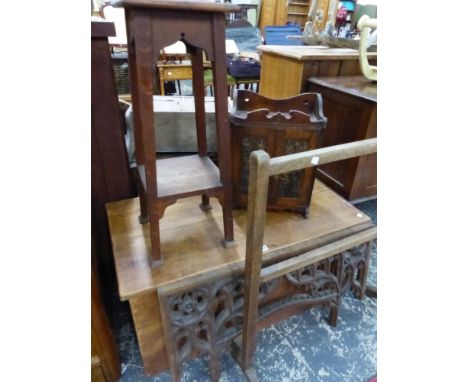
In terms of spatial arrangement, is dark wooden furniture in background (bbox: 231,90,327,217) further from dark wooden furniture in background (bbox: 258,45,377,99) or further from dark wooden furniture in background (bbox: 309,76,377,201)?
dark wooden furniture in background (bbox: 258,45,377,99)

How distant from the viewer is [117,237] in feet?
3.17

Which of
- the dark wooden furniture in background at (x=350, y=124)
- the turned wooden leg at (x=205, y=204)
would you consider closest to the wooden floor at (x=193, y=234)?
the turned wooden leg at (x=205, y=204)

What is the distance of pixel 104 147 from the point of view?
1051mm

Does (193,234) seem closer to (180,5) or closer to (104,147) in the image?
(104,147)

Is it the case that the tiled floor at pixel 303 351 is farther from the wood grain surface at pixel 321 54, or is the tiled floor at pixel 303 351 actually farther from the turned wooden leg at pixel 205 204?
the wood grain surface at pixel 321 54

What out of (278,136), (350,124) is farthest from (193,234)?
(350,124)

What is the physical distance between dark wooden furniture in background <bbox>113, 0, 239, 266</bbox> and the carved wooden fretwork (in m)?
0.15

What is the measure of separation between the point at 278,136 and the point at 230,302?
20.8 inches

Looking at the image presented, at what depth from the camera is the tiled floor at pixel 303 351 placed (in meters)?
1.04

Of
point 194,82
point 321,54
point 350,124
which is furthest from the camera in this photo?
point 321,54

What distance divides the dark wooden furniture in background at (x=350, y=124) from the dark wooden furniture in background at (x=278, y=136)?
33cm

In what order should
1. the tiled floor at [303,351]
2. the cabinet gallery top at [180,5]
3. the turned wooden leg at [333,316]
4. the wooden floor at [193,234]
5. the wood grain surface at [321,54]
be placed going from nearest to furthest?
the cabinet gallery top at [180,5], the wooden floor at [193,234], the tiled floor at [303,351], the turned wooden leg at [333,316], the wood grain surface at [321,54]
